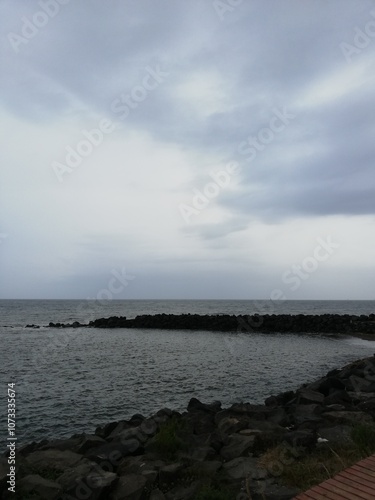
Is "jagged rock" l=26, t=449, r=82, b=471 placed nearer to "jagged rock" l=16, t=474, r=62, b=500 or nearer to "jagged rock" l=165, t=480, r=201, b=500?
"jagged rock" l=16, t=474, r=62, b=500

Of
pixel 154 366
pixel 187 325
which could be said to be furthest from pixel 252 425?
pixel 187 325

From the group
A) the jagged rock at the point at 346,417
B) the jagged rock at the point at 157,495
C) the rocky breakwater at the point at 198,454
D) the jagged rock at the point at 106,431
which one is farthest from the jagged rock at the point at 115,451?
the jagged rock at the point at 346,417

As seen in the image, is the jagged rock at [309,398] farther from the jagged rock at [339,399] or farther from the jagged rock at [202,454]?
the jagged rock at [202,454]

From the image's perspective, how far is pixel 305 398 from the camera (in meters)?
11.2

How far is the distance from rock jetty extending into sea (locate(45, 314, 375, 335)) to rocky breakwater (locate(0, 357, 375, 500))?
31.8 meters

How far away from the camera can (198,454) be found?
713cm

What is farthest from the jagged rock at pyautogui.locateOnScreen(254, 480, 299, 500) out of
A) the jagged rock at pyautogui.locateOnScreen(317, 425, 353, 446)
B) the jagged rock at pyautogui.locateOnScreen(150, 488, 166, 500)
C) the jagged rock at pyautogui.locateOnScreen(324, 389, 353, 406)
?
the jagged rock at pyautogui.locateOnScreen(324, 389, 353, 406)

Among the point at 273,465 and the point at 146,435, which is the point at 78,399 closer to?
the point at 146,435

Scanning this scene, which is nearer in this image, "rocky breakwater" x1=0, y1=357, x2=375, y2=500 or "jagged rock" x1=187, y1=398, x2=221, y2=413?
"rocky breakwater" x1=0, y1=357, x2=375, y2=500

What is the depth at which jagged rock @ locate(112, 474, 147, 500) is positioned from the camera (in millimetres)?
5504

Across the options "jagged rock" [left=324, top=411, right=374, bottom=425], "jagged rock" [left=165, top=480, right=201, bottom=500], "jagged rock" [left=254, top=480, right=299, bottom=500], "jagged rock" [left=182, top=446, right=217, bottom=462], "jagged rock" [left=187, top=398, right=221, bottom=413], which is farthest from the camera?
"jagged rock" [left=187, top=398, right=221, bottom=413]

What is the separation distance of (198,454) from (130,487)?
1791mm

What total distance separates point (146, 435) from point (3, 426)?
4.95m

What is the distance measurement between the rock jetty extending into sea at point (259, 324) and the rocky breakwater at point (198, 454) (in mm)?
31765
